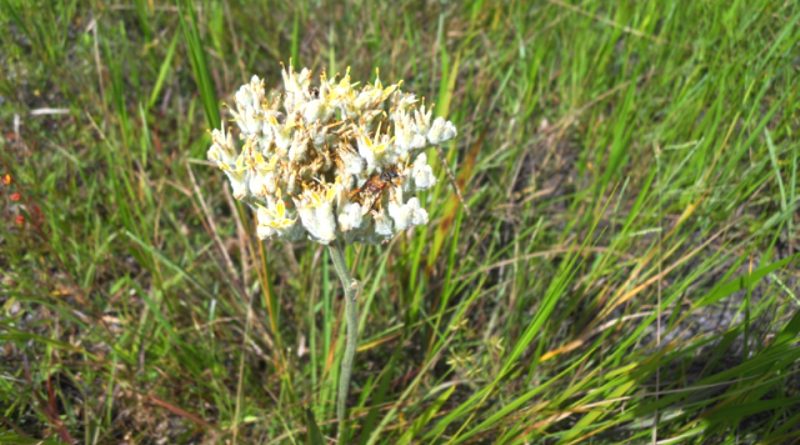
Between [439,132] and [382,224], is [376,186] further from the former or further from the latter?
[439,132]

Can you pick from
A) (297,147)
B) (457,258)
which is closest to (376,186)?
(297,147)

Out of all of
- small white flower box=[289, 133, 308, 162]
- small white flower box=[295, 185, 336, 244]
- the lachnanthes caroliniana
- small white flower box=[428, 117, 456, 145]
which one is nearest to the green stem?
the lachnanthes caroliniana

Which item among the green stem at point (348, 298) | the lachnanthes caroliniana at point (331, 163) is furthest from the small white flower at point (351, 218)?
the green stem at point (348, 298)

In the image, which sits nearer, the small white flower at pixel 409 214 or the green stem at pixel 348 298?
the small white flower at pixel 409 214

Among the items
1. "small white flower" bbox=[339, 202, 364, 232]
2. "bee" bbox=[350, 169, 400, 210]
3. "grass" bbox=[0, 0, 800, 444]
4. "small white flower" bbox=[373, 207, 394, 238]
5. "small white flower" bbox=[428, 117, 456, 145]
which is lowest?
"grass" bbox=[0, 0, 800, 444]

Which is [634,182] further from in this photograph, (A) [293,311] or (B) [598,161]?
(A) [293,311]

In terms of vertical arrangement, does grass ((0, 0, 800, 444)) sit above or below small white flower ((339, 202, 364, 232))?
below

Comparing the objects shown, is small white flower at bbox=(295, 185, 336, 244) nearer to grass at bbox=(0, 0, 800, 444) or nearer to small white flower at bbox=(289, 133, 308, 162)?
small white flower at bbox=(289, 133, 308, 162)

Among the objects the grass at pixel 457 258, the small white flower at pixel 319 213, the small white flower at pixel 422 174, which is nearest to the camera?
the small white flower at pixel 319 213

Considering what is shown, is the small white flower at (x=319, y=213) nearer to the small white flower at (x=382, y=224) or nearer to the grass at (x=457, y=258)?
the small white flower at (x=382, y=224)
